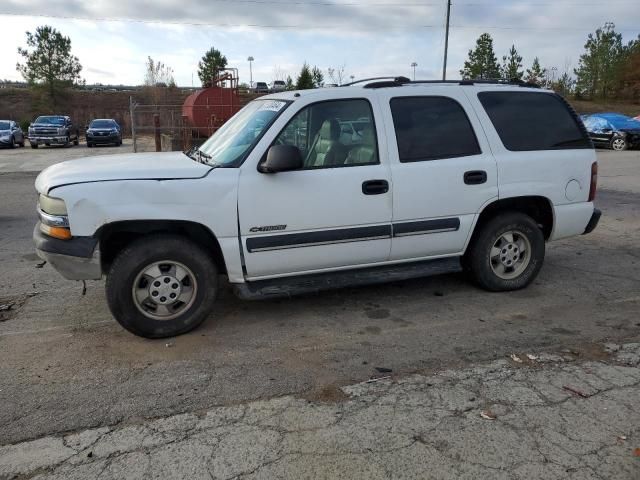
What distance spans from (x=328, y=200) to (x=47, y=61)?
164 feet

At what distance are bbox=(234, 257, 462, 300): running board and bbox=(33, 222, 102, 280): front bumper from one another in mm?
1059

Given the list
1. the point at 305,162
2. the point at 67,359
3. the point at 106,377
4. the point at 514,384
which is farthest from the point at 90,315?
the point at 514,384

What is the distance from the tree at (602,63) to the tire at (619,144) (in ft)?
84.3

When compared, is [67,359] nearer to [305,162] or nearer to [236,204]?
[236,204]

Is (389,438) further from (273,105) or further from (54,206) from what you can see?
(273,105)

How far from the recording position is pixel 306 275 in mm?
4375

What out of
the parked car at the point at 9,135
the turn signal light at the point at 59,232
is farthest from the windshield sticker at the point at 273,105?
the parked car at the point at 9,135

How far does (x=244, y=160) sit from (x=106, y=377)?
5.90 ft

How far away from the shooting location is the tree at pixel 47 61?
45500 mm

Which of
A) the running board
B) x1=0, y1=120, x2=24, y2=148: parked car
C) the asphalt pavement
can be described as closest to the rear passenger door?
the running board

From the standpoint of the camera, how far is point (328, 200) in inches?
166

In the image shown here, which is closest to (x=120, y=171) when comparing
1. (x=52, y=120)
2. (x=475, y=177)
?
(x=475, y=177)

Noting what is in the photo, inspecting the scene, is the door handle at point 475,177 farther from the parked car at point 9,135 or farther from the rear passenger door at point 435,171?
the parked car at point 9,135

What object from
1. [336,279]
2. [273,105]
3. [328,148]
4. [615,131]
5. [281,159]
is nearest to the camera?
[281,159]
